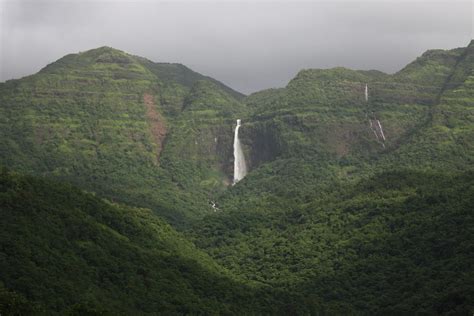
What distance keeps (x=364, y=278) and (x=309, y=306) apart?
16.6 meters

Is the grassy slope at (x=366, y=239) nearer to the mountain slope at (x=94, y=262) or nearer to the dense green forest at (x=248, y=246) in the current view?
the dense green forest at (x=248, y=246)

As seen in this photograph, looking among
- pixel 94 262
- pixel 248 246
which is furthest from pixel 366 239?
pixel 94 262

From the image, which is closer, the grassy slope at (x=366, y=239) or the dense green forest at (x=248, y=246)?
the dense green forest at (x=248, y=246)

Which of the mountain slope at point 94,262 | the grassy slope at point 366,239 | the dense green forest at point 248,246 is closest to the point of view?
the mountain slope at point 94,262

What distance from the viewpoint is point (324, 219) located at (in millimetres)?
151250

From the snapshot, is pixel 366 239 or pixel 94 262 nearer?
pixel 94 262

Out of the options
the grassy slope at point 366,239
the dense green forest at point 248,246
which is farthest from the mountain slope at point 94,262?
the grassy slope at point 366,239

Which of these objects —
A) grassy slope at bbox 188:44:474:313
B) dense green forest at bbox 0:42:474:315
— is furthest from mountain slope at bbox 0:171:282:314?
grassy slope at bbox 188:44:474:313

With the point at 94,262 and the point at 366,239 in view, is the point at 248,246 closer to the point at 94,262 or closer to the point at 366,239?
the point at 366,239

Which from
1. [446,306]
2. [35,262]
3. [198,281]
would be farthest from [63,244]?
[446,306]

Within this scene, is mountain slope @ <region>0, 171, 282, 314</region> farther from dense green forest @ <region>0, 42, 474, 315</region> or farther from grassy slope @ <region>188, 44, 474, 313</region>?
grassy slope @ <region>188, 44, 474, 313</region>

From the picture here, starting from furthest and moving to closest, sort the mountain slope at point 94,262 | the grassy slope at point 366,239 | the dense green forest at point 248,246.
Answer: the grassy slope at point 366,239
the dense green forest at point 248,246
the mountain slope at point 94,262

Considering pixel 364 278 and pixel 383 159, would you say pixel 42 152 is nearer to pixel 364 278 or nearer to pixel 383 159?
pixel 383 159

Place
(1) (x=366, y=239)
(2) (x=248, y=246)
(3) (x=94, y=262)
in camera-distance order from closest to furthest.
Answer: (3) (x=94, y=262) → (1) (x=366, y=239) → (2) (x=248, y=246)
